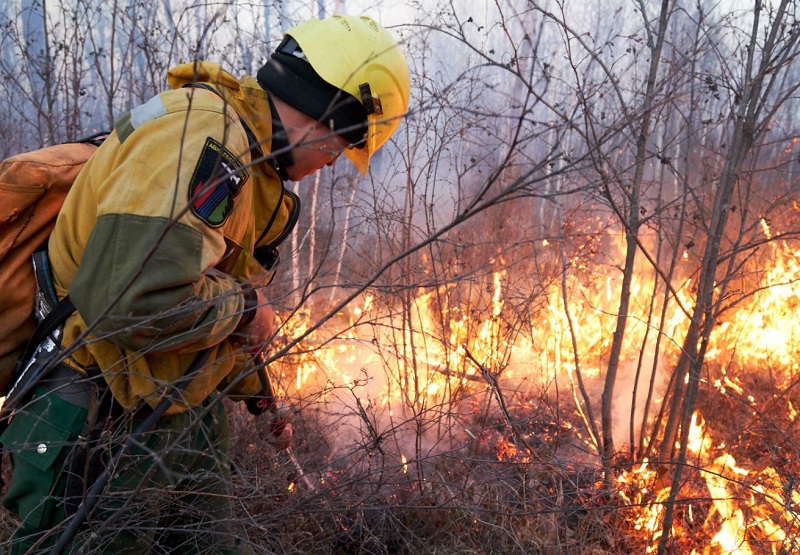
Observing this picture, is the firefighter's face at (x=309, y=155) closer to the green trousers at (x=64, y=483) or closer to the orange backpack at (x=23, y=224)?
the orange backpack at (x=23, y=224)

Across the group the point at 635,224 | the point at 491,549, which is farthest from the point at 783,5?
the point at 491,549

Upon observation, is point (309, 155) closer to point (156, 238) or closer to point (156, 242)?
point (156, 238)

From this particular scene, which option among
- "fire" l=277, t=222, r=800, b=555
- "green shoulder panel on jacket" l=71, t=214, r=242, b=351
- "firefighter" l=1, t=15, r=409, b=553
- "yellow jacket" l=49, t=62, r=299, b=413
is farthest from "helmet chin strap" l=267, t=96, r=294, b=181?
"fire" l=277, t=222, r=800, b=555

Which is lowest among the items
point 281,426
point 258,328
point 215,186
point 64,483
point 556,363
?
point 556,363

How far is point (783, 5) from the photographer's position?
10.4 feet

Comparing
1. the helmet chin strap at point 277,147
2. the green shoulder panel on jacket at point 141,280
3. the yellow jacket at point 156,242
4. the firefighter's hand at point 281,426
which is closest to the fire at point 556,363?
the firefighter's hand at point 281,426

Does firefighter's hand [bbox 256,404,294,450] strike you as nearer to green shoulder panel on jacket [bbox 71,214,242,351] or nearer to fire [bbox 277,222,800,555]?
fire [bbox 277,222,800,555]

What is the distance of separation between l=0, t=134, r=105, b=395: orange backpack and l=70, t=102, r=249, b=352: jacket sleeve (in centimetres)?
30

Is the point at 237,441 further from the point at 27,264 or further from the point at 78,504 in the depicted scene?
the point at 27,264

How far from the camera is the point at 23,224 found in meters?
1.94

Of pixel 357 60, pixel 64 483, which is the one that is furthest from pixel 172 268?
pixel 357 60

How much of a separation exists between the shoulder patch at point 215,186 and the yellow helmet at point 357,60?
59 centimetres

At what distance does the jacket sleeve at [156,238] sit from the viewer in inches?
64.4

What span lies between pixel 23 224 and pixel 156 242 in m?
0.76
